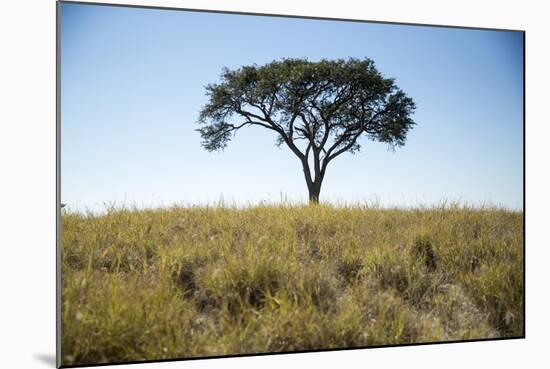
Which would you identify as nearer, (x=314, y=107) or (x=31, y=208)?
(x=31, y=208)

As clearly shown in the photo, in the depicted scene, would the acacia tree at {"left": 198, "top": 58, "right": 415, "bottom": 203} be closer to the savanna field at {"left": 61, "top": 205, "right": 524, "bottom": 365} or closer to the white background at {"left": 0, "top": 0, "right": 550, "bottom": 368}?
the savanna field at {"left": 61, "top": 205, "right": 524, "bottom": 365}

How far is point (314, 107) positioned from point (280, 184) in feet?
2.44

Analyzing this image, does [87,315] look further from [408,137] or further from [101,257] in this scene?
[408,137]

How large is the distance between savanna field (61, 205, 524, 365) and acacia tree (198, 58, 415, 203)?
1.65 feet

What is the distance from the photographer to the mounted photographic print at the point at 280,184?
489cm

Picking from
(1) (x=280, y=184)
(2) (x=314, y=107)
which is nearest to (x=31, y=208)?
(1) (x=280, y=184)

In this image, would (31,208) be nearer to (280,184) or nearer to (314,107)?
(280,184)

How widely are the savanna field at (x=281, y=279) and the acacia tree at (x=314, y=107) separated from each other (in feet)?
1.65

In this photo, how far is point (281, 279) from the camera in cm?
512

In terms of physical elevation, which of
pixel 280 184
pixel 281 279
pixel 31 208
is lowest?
pixel 281 279

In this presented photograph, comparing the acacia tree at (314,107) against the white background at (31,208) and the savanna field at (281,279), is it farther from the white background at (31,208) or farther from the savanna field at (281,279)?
the white background at (31,208)

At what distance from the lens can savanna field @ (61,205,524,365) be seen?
478cm

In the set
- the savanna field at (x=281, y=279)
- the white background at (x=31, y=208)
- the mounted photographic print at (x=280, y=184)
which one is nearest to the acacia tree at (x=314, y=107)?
the mounted photographic print at (x=280, y=184)

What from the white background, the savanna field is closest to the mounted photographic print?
the savanna field
